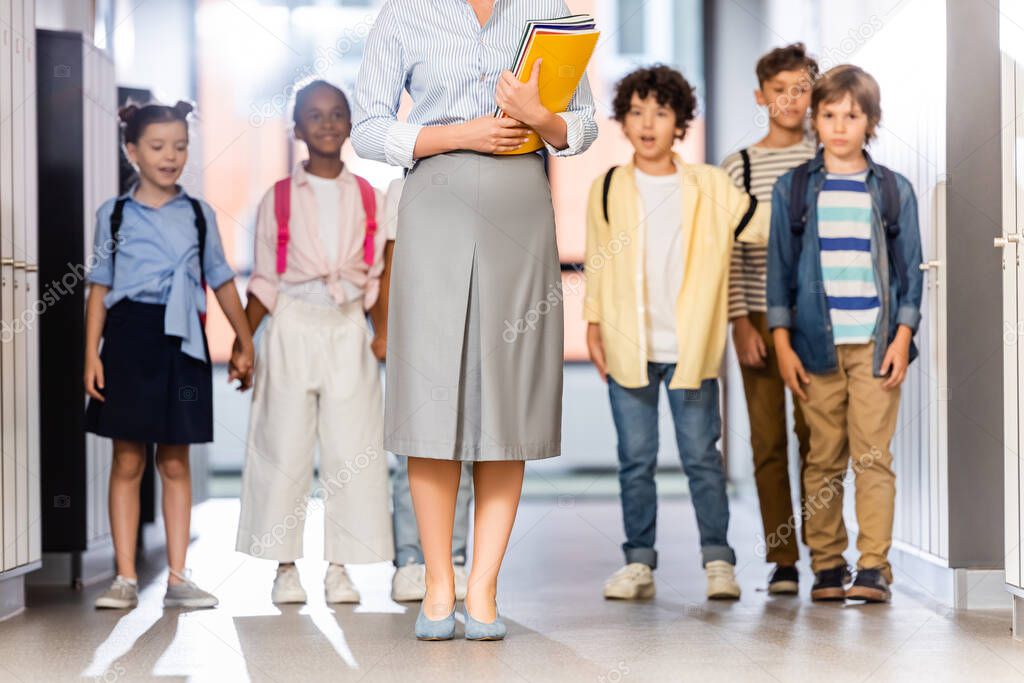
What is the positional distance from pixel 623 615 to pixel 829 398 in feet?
2.38

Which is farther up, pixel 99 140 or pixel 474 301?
pixel 99 140

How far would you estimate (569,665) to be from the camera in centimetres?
206

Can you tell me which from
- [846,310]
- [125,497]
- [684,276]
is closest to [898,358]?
[846,310]

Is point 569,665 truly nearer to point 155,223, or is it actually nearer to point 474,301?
point 474,301

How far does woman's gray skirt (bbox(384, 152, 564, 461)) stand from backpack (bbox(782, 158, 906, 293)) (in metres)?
0.84

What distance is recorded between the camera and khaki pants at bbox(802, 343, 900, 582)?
278 cm

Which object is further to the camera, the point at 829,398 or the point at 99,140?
the point at 99,140

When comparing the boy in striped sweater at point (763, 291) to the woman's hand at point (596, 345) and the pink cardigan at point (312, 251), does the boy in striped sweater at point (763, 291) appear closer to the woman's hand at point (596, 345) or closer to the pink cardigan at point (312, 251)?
the woman's hand at point (596, 345)

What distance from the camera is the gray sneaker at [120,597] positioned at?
2.75 meters

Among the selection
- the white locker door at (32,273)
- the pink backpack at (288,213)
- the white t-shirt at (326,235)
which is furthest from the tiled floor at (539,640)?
the pink backpack at (288,213)

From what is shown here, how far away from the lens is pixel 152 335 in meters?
2.81

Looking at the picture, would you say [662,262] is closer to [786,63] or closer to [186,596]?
[786,63]

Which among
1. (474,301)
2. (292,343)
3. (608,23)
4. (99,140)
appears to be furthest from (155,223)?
(608,23)

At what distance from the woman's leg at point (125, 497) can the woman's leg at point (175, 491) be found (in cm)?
5
